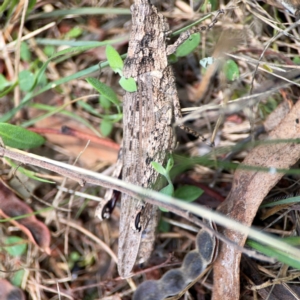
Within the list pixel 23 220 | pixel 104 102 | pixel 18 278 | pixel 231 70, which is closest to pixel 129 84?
pixel 104 102

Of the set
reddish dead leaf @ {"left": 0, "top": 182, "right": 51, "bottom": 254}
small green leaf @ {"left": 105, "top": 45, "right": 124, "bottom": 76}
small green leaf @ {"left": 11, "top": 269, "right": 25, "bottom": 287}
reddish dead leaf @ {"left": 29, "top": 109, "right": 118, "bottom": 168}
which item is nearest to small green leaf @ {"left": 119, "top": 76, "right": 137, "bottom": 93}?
small green leaf @ {"left": 105, "top": 45, "right": 124, "bottom": 76}

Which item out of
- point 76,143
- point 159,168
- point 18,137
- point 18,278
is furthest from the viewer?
point 76,143

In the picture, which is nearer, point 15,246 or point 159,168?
point 159,168

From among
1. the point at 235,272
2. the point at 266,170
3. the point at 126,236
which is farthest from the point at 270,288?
the point at 126,236

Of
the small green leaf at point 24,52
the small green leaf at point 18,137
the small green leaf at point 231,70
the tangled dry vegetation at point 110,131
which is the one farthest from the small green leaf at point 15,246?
the small green leaf at point 231,70

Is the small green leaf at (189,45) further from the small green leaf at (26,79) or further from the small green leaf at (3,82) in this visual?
the small green leaf at (3,82)

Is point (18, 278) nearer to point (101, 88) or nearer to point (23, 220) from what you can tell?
point (23, 220)

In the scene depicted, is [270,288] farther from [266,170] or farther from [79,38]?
[79,38]
